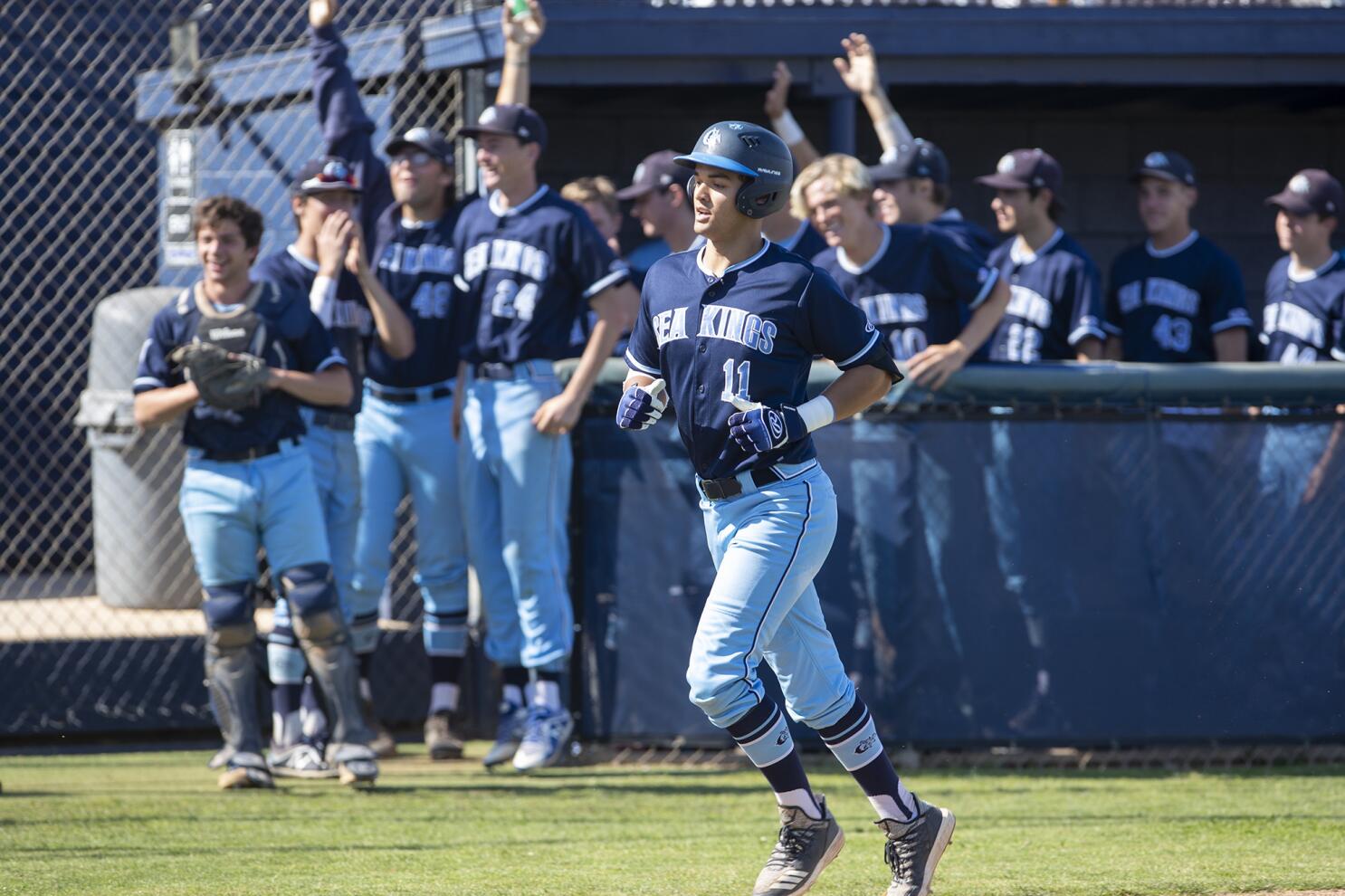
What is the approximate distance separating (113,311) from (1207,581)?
524cm

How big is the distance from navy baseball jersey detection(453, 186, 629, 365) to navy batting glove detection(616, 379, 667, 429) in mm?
1954

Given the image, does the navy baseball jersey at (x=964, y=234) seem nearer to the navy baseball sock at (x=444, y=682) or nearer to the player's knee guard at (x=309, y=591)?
the navy baseball sock at (x=444, y=682)

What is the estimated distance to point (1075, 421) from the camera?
5.85 meters

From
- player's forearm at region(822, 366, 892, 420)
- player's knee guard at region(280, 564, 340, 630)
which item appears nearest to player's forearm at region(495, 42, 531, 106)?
player's knee guard at region(280, 564, 340, 630)

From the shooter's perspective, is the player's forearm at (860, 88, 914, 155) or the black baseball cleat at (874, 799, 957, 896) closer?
the black baseball cleat at (874, 799, 957, 896)

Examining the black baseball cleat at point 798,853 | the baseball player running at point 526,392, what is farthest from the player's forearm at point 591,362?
the black baseball cleat at point 798,853

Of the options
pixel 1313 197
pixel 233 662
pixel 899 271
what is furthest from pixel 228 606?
pixel 1313 197

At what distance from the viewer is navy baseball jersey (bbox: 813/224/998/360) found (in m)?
6.02


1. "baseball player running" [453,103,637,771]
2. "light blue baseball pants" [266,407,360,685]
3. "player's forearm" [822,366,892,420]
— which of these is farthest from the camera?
"light blue baseball pants" [266,407,360,685]

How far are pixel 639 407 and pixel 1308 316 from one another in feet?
12.0

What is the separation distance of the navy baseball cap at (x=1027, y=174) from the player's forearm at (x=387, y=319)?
2434 millimetres

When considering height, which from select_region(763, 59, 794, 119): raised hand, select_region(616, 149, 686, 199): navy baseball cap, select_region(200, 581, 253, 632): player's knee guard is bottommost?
select_region(200, 581, 253, 632): player's knee guard

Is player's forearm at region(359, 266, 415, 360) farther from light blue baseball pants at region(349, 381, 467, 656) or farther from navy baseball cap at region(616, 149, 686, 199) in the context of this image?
navy baseball cap at region(616, 149, 686, 199)

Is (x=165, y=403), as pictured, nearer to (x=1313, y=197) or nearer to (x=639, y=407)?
(x=639, y=407)
